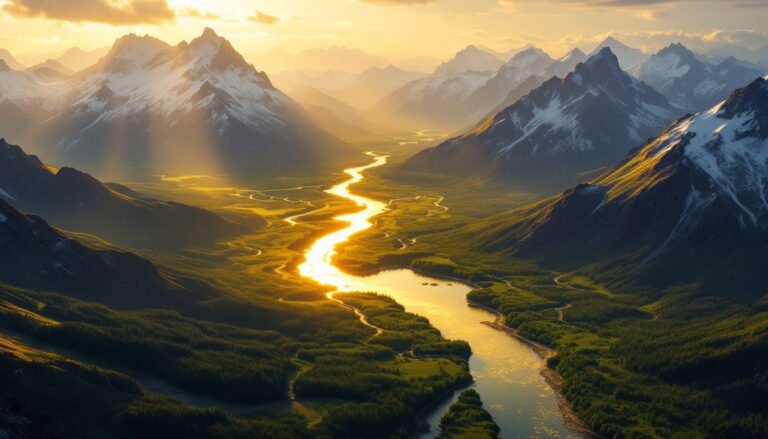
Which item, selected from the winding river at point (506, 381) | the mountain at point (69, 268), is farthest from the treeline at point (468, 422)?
the mountain at point (69, 268)

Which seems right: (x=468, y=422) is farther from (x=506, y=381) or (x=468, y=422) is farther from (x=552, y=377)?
(x=552, y=377)

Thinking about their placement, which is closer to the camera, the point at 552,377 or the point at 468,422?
the point at 468,422

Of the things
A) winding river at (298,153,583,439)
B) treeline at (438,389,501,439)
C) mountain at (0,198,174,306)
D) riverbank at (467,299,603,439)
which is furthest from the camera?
mountain at (0,198,174,306)

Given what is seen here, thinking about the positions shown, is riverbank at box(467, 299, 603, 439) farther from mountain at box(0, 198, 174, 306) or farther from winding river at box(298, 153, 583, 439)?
mountain at box(0, 198, 174, 306)

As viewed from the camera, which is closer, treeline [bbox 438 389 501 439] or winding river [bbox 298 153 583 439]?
treeline [bbox 438 389 501 439]

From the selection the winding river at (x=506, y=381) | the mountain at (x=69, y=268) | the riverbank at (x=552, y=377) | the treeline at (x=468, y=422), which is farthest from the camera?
the mountain at (x=69, y=268)

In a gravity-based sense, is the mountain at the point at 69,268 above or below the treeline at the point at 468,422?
above

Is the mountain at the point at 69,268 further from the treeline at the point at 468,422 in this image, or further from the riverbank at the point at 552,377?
the treeline at the point at 468,422

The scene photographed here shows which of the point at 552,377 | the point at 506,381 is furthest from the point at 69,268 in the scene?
the point at 552,377

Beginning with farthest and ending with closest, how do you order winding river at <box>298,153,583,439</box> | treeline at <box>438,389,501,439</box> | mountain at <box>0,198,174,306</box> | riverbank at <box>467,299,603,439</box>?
→ mountain at <box>0,198,174,306</box>, riverbank at <box>467,299,603,439</box>, winding river at <box>298,153,583,439</box>, treeline at <box>438,389,501,439</box>

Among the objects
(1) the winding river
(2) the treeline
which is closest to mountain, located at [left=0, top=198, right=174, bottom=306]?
(1) the winding river
